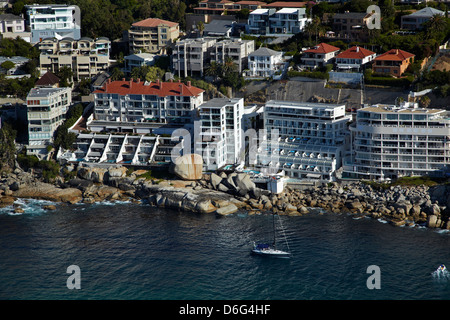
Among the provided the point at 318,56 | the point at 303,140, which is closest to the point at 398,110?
the point at 303,140

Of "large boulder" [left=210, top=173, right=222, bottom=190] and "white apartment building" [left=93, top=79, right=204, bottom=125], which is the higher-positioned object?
"white apartment building" [left=93, top=79, right=204, bottom=125]

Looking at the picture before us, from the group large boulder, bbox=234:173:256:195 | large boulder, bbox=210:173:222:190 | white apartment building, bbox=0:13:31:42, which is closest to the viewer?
large boulder, bbox=234:173:256:195

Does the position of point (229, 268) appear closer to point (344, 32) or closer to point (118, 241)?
point (118, 241)

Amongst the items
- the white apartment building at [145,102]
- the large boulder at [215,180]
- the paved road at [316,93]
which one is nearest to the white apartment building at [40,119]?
the white apartment building at [145,102]

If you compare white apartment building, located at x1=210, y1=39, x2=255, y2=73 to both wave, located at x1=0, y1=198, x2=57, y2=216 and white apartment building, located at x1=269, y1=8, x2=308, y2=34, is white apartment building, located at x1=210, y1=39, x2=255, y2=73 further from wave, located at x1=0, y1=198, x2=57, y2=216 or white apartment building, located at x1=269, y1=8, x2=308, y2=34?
wave, located at x1=0, y1=198, x2=57, y2=216

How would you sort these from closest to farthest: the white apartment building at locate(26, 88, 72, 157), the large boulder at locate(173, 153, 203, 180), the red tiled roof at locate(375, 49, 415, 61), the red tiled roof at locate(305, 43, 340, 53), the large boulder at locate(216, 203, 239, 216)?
the large boulder at locate(216, 203, 239, 216)
the large boulder at locate(173, 153, 203, 180)
the white apartment building at locate(26, 88, 72, 157)
the red tiled roof at locate(375, 49, 415, 61)
the red tiled roof at locate(305, 43, 340, 53)

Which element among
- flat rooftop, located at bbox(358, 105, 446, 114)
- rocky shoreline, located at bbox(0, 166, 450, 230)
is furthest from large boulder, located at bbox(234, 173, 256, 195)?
flat rooftop, located at bbox(358, 105, 446, 114)

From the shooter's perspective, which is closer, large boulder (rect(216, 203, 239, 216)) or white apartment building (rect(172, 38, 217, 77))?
large boulder (rect(216, 203, 239, 216))
